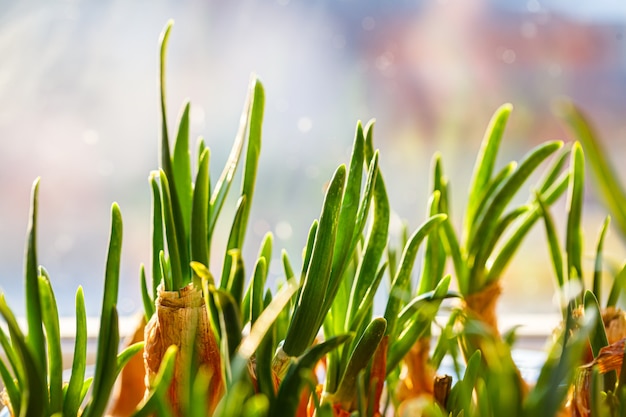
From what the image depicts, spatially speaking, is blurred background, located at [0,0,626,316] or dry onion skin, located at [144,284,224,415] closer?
dry onion skin, located at [144,284,224,415]

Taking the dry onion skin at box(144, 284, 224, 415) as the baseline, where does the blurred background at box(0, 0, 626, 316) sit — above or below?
above

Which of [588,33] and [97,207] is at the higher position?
[588,33]

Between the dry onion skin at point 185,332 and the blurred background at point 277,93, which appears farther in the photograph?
the blurred background at point 277,93

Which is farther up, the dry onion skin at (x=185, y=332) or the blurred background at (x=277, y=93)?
the blurred background at (x=277, y=93)

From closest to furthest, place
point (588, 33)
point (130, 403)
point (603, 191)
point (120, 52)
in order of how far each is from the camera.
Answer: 1. point (603, 191)
2. point (130, 403)
3. point (120, 52)
4. point (588, 33)

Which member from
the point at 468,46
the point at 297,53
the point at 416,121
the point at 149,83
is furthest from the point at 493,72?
the point at 149,83

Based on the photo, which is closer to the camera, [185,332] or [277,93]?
[185,332]

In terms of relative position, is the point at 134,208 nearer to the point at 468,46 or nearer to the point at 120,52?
the point at 120,52

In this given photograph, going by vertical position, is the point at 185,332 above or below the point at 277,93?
below
